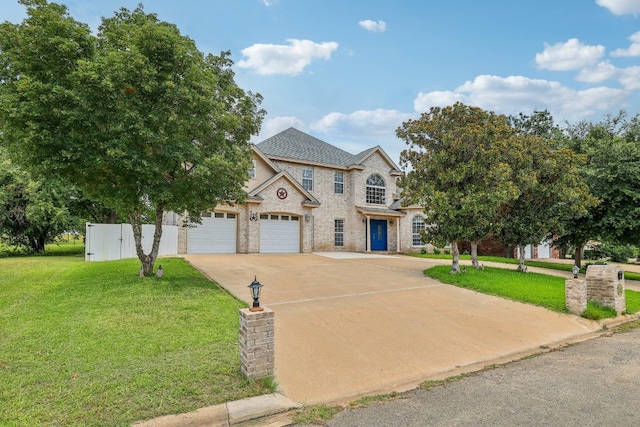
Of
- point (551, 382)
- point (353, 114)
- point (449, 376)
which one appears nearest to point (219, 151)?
point (449, 376)

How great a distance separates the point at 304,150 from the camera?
79.4ft

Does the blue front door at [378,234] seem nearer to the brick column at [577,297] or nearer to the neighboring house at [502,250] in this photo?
the neighboring house at [502,250]

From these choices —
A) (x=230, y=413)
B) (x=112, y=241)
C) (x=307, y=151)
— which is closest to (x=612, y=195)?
(x=307, y=151)

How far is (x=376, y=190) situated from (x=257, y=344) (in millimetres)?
21654

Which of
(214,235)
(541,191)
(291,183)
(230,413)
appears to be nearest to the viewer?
(230,413)

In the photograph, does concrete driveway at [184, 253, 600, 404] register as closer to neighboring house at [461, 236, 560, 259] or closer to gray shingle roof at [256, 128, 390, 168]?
gray shingle roof at [256, 128, 390, 168]

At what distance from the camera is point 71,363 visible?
458cm

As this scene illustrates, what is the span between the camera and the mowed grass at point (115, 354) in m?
3.60

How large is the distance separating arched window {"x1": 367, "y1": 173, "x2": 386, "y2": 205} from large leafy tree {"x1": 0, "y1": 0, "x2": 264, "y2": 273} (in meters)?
15.8

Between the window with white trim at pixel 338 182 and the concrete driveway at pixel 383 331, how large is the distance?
1304 centimetres

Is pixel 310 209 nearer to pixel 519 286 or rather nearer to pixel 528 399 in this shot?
pixel 519 286

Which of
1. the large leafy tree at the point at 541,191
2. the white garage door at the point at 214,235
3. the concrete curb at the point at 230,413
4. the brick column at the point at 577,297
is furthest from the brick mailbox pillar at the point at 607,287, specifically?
the white garage door at the point at 214,235

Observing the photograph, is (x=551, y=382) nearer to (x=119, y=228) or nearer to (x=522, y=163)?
(x=522, y=163)

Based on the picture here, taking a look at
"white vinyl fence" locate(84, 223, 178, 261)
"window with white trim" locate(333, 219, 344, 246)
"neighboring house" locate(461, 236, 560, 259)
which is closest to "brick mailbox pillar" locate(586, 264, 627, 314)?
"window with white trim" locate(333, 219, 344, 246)
